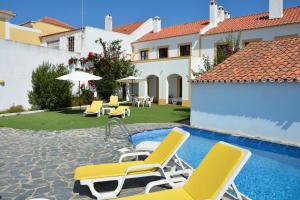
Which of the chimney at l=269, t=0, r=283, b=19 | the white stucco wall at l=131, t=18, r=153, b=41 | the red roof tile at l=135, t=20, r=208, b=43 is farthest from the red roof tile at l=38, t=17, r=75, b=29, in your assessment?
the chimney at l=269, t=0, r=283, b=19

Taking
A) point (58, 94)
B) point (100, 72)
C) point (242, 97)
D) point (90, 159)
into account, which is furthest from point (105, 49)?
point (90, 159)

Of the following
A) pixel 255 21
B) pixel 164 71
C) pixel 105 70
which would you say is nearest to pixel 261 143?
pixel 164 71

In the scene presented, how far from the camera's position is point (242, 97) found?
13695 millimetres

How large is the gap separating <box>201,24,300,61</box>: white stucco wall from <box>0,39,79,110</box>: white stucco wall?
15.4m

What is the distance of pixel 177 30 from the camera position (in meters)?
34.9

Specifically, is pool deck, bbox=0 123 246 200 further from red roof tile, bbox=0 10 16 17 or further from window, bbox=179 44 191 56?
red roof tile, bbox=0 10 16 17

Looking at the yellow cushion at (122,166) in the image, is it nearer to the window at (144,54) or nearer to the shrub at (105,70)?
the shrub at (105,70)

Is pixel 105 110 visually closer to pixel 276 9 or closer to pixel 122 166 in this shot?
pixel 122 166

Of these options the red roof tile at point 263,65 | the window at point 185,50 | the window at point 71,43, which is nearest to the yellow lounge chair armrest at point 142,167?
the red roof tile at point 263,65

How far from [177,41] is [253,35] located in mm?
8317

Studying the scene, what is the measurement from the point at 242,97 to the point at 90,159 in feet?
26.1

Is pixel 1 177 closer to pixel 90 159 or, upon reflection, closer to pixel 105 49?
pixel 90 159

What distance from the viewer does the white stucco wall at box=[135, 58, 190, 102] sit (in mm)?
28328

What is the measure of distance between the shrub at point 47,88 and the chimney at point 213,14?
16.8 m
